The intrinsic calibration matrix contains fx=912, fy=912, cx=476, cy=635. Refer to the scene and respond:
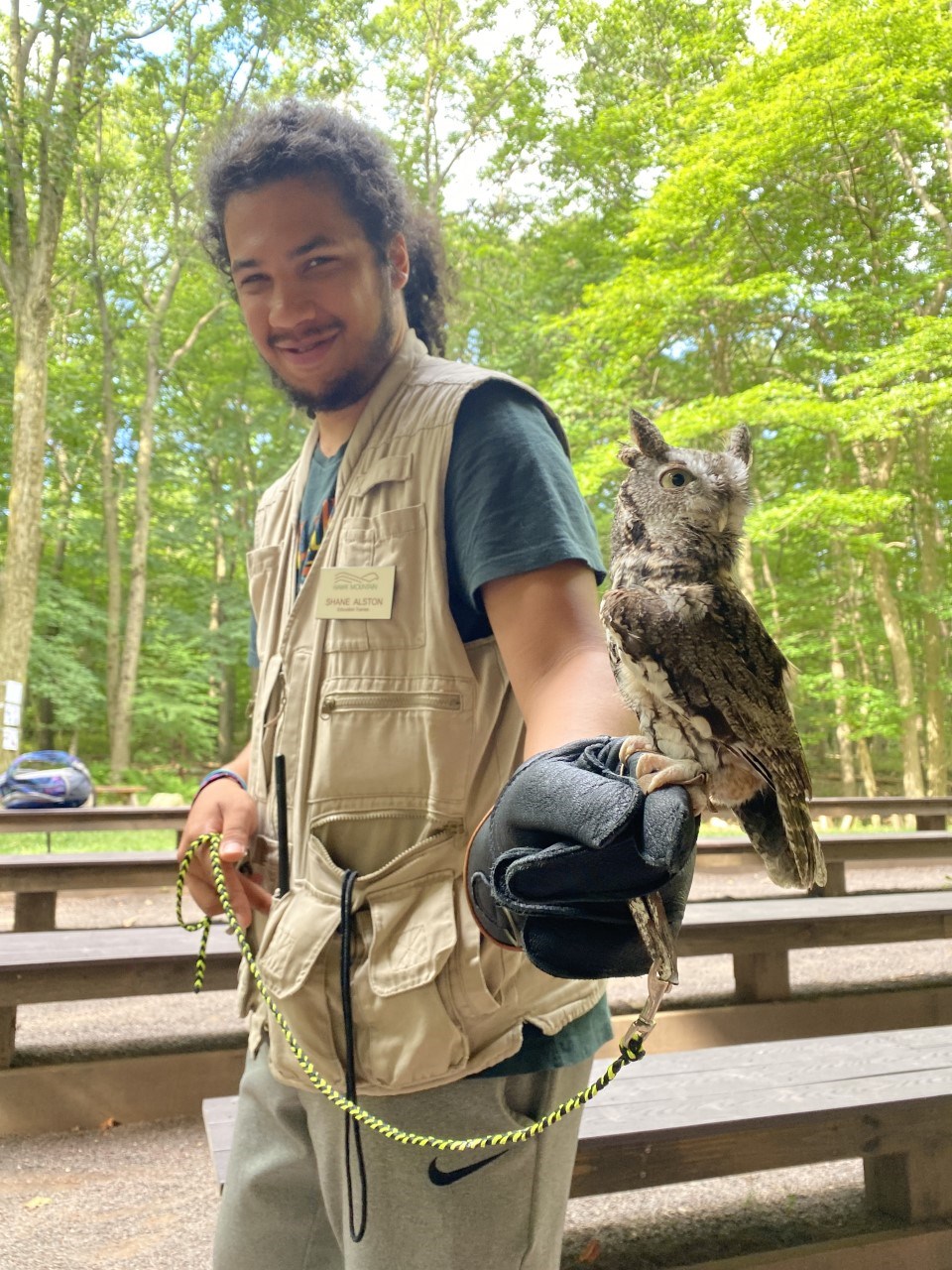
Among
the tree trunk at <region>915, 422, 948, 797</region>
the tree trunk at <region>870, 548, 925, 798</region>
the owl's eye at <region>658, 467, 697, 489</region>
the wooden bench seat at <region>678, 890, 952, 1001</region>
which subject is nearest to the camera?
the owl's eye at <region>658, 467, 697, 489</region>

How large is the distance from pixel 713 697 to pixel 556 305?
7.46 meters

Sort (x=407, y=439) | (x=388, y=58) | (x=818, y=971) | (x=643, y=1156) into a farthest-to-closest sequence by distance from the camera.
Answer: (x=388, y=58) → (x=818, y=971) → (x=643, y=1156) → (x=407, y=439)

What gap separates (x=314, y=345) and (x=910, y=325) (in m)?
5.82

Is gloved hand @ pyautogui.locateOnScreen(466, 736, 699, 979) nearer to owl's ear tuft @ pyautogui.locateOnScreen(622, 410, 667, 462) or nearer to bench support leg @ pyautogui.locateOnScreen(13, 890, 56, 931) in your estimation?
owl's ear tuft @ pyautogui.locateOnScreen(622, 410, 667, 462)

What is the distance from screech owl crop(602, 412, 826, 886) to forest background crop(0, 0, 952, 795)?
0.23 metres

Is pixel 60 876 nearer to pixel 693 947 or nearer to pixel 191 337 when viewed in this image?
pixel 693 947

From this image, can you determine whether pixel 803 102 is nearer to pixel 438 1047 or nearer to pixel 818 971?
pixel 818 971

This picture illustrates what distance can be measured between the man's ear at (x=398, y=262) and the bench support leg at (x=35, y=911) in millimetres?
3331

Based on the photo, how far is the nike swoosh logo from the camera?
0.94m

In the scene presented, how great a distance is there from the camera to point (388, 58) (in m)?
11.2

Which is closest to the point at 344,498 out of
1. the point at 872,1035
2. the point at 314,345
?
the point at 314,345

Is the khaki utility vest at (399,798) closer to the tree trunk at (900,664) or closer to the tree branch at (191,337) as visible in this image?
the tree trunk at (900,664)

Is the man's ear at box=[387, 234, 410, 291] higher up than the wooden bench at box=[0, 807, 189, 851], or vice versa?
the man's ear at box=[387, 234, 410, 291]

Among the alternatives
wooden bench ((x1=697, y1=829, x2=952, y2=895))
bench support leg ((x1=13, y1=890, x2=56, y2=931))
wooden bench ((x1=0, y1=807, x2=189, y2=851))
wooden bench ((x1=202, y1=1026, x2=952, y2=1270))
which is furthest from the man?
wooden bench ((x1=0, y1=807, x2=189, y2=851))
